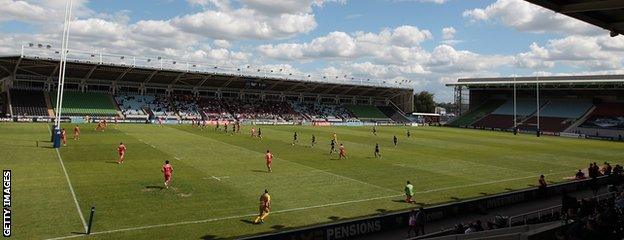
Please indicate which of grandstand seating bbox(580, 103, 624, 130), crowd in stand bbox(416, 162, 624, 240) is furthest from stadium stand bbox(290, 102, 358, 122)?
crowd in stand bbox(416, 162, 624, 240)

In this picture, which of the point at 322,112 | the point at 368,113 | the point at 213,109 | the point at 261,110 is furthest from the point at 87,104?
the point at 368,113

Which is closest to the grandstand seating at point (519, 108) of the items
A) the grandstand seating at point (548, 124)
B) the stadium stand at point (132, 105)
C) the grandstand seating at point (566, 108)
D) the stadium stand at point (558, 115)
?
the stadium stand at point (558, 115)

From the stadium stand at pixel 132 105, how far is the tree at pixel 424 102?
10486 cm

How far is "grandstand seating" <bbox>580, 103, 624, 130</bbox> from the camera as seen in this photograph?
8256 cm

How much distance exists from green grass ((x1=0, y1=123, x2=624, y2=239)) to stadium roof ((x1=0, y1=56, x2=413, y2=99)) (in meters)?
27.9

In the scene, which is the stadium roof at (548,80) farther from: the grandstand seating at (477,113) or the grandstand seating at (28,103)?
the grandstand seating at (28,103)

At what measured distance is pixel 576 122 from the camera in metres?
87.2

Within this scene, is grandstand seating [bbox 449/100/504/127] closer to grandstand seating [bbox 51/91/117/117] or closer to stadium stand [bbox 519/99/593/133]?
stadium stand [bbox 519/99/593/133]

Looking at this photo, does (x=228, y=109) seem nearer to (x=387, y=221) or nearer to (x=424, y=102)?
(x=387, y=221)

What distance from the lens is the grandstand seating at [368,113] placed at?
351 feet

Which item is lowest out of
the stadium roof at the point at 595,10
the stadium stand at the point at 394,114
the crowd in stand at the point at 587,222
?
the crowd in stand at the point at 587,222

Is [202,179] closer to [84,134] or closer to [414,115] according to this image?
[84,134]

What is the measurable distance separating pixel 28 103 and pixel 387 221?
7008cm

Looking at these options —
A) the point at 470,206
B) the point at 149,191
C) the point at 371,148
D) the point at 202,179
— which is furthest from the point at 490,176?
the point at 149,191
